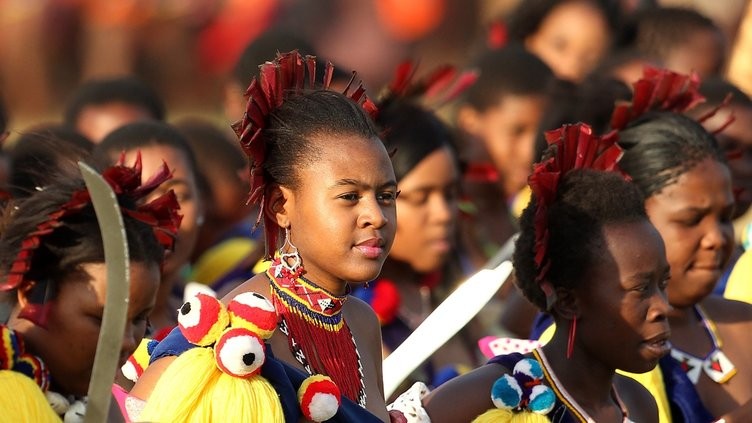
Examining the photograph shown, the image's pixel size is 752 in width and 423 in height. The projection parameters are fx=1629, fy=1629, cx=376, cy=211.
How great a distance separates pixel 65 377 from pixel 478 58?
5.39 m

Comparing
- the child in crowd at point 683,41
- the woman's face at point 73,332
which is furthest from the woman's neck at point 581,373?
the child in crowd at point 683,41

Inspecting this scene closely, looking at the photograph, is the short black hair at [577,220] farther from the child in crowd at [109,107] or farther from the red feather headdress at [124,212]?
the child in crowd at [109,107]

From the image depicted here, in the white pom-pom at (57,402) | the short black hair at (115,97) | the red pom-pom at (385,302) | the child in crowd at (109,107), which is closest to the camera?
the white pom-pom at (57,402)

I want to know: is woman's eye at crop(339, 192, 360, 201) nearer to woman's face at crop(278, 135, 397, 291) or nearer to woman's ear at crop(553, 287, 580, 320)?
woman's face at crop(278, 135, 397, 291)

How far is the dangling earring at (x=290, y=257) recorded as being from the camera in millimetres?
4152

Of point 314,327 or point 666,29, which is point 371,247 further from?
point 666,29

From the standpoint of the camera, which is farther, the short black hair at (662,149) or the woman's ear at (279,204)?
the short black hair at (662,149)

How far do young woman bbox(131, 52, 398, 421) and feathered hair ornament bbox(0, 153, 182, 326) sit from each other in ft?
2.34

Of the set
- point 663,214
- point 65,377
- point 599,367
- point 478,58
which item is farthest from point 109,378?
point 478,58

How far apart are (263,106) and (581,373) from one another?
4.42 ft

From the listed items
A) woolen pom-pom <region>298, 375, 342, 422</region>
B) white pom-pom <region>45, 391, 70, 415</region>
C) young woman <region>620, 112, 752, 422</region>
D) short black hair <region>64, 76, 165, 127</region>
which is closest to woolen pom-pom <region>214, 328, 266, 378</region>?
woolen pom-pom <region>298, 375, 342, 422</region>

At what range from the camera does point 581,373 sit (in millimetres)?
4859

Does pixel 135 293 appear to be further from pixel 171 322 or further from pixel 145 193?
pixel 171 322

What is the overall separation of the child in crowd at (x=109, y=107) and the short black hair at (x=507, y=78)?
1.80 m
